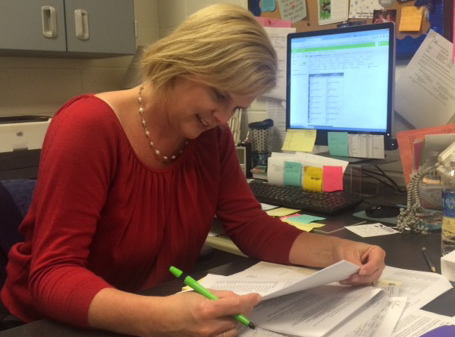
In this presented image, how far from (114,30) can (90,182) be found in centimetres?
177

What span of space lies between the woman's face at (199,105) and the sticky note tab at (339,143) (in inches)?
28.0

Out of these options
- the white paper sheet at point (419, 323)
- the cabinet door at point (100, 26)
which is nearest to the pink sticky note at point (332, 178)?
the white paper sheet at point (419, 323)

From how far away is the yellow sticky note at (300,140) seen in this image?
1759mm

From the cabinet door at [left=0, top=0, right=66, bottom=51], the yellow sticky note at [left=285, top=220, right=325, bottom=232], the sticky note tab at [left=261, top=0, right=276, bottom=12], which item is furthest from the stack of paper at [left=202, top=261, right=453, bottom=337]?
the cabinet door at [left=0, top=0, right=66, bottom=51]

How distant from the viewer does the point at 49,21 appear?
7.52 ft

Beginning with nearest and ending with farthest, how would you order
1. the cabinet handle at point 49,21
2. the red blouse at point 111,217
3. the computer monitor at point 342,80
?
the red blouse at point 111,217 < the computer monitor at point 342,80 < the cabinet handle at point 49,21

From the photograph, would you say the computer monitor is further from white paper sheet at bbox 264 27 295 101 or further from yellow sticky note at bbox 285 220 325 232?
yellow sticky note at bbox 285 220 325 232

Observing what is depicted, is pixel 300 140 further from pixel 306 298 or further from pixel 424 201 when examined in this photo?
pixel 306 298

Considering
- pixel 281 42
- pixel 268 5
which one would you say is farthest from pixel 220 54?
pixel 268 5

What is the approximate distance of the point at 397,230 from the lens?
128 cm

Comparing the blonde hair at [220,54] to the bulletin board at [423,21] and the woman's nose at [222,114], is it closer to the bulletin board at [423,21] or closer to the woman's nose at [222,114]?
the woman's nose at [222,114]

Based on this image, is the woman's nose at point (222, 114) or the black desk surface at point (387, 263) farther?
the woman's nose at point (222, 114)

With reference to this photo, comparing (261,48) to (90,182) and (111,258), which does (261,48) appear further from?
(111,258)

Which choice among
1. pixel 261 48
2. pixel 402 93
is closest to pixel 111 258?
pixel 261 48
